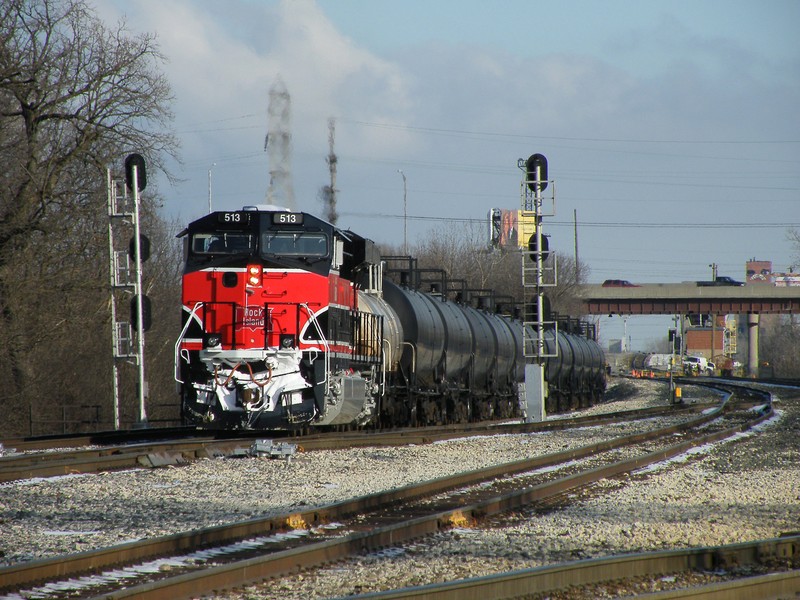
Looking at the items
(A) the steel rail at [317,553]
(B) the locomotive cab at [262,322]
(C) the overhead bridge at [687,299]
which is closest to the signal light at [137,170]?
(B) the locomotive cab at [262,322]

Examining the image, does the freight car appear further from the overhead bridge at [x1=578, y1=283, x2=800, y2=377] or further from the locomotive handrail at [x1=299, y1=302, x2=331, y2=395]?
the overhead bridge at [x1=578, y1=283, x2=800, y2=377]

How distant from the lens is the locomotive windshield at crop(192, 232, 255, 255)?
57.8 feet

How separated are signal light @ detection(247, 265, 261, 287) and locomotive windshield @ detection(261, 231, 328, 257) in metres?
0.31

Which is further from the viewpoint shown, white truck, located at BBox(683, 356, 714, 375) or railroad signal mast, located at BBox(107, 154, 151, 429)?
white truck, located at BBox(683, 356, 714, 375)

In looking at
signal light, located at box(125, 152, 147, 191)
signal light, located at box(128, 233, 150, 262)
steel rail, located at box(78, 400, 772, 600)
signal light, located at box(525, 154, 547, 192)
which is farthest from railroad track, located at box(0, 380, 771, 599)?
signal light, located at box(525, 154, 547, 192)

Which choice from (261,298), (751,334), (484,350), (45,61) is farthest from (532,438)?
(751,334)

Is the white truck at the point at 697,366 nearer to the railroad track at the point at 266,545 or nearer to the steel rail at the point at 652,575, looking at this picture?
the railroad track at the point at 266,545

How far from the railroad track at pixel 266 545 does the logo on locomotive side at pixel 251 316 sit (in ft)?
19.4

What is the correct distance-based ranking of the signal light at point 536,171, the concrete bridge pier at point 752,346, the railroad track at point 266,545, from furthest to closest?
the concrete bridge pier at point 752,346 → the signal light at point 536,171 → the railroad track at point 266,545

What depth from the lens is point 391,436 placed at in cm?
1844

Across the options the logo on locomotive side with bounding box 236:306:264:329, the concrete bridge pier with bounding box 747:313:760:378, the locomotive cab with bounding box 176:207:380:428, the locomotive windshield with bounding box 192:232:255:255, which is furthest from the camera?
the concrete bridge pier with bounding box 747:313:760:378

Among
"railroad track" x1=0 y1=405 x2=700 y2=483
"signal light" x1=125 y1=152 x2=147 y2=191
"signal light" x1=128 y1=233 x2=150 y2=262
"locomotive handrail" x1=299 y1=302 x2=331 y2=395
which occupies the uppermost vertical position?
"signal light" x1=125 y1=152 x2=147 y2=191

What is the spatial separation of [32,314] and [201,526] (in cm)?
2445

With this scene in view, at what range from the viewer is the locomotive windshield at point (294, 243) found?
1767 centimetres
